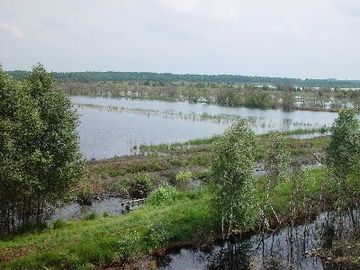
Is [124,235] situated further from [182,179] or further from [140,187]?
[182,179]

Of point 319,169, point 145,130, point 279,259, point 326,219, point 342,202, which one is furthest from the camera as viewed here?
point 145,130

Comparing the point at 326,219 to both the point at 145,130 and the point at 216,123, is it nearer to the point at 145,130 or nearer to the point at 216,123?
the point at 145,130

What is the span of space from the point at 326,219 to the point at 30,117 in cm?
3370

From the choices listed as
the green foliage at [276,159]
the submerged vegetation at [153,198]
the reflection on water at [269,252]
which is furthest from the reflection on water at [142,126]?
the green foliage at [276,159]

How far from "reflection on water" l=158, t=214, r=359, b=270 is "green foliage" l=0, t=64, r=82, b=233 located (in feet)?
40.2

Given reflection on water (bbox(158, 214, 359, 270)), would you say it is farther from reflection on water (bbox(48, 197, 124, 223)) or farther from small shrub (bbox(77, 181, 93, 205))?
small shrub (bbox(77, 181, 93, 205))

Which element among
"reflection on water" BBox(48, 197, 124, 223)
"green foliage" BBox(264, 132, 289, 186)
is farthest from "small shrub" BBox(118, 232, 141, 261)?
"green foliage" BBox(264, 132, 289, 186)

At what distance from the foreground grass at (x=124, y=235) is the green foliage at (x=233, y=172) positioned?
11.2 ft

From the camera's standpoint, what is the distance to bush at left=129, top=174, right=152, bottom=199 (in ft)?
201

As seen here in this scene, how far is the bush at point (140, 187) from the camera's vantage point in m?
61.1

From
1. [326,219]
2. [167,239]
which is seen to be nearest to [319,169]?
[326,219]

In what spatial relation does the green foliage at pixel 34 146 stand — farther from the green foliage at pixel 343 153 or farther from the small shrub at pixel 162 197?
the green foliage at pixel 343 153

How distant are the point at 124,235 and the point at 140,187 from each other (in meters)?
22.1

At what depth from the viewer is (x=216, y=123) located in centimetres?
14012
